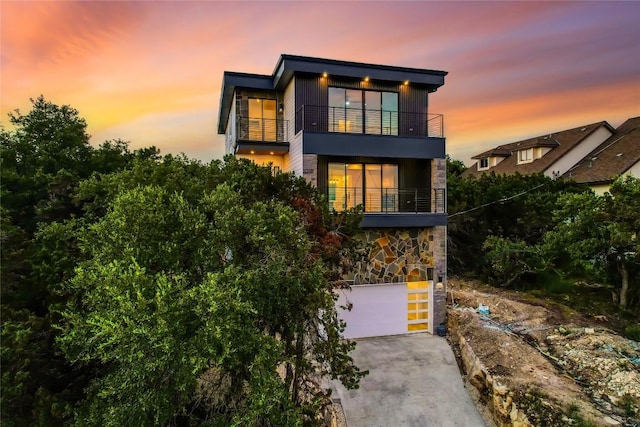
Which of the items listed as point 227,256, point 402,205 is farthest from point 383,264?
point 227,256

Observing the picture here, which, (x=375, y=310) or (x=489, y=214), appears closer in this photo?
(x=375, y=310)

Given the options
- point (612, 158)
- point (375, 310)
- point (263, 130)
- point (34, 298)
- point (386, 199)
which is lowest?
point (375, 310)

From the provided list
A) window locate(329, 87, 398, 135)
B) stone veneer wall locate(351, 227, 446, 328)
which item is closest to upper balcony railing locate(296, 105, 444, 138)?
window locate(329, 87, 398, 135)

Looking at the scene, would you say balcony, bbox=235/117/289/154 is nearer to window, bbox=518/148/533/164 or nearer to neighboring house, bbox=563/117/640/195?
neighboring house, bbox=563/117/640/195

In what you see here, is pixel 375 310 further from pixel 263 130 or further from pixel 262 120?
pixel 262 120

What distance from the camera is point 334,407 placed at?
9867 millimetres

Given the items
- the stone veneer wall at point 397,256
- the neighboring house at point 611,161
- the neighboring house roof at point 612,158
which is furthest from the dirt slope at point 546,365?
the neighboring house roof at point 612,158

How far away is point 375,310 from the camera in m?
13.7

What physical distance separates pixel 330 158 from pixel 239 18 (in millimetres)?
6006

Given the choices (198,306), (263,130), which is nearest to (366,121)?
(263,130)

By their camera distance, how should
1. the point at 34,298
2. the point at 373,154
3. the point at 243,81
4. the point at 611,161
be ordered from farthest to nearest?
the point at 611,161 → the point at 243,81 → the point at 373,154 → the point at 34,298

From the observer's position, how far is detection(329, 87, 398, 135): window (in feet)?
48.8

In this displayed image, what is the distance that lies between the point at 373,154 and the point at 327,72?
12.0 ft

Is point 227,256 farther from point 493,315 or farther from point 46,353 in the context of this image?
point 493,315
